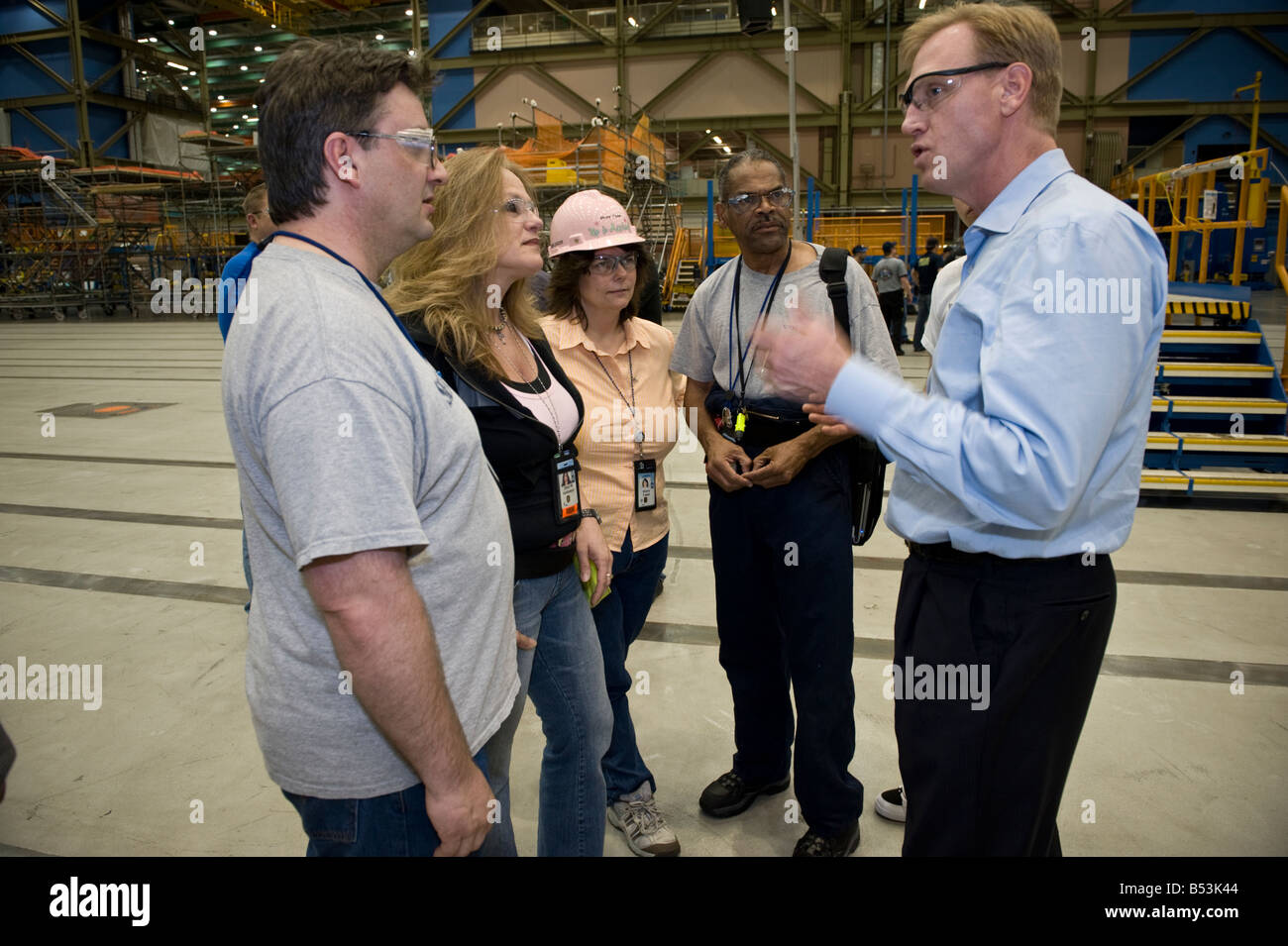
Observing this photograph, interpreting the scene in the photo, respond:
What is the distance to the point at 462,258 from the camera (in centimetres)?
189

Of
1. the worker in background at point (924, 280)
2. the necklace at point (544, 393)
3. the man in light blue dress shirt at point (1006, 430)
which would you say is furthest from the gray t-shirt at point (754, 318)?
the worker in background at point (924, 280)

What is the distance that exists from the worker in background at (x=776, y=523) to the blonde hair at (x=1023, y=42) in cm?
84

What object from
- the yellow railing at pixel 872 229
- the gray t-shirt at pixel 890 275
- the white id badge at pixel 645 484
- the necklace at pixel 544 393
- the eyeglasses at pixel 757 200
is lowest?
the white id badge at pixel 645 484

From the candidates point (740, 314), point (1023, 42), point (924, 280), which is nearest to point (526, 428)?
point (740, 314)

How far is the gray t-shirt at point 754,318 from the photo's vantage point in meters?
2.38

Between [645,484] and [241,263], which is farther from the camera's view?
[241,263]

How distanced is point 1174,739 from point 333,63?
3.15 metres

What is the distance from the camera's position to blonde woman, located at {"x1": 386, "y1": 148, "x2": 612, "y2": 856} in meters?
1.81

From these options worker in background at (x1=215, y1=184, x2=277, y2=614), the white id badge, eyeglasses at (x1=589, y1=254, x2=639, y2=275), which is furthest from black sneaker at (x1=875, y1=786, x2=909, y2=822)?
worker in background at (x1=215, y1=184, x2=277, y2=614)

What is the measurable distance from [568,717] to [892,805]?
3.85 feet

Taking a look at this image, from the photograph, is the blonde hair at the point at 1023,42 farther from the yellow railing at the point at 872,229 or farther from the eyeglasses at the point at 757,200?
the yellow railing at the point at 872,229

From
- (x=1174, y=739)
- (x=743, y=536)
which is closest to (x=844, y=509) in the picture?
(x=743, y=536)

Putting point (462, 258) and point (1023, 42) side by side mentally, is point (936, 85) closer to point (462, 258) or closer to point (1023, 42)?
point (1023, 42)

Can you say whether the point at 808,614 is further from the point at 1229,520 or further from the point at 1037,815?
the point at 1229,520
